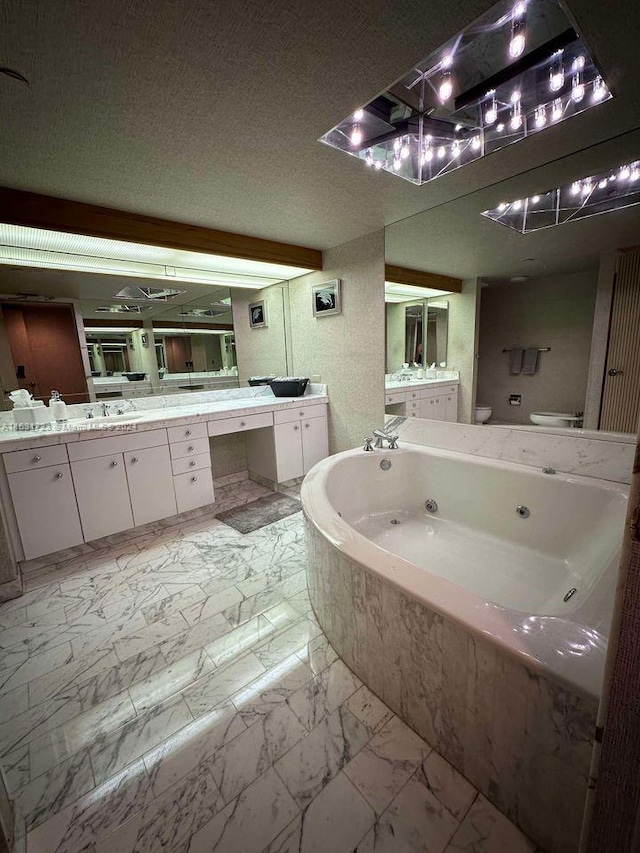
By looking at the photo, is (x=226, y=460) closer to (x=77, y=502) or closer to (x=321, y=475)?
(x=77, y=502)

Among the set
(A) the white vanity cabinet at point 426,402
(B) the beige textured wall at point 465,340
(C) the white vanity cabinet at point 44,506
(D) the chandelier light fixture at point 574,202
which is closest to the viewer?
(D) the chandelier light fixture at point 574,202

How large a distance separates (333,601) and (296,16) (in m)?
1.95

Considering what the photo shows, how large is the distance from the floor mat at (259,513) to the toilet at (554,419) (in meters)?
1.86

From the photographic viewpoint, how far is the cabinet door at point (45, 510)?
1926mm

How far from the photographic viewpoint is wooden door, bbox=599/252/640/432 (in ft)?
5.16

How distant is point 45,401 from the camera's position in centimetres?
238

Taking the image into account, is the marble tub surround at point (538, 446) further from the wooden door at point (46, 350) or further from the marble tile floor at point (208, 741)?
the wooden door at point (46, 350)

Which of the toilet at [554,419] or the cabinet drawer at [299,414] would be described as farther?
the cabinet drawer at [299,414]

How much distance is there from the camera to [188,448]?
257 cm

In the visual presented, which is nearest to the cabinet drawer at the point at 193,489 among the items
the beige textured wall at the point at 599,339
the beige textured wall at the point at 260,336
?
the beige textured wall at the point at 260,336

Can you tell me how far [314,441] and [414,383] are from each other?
45.8 inches

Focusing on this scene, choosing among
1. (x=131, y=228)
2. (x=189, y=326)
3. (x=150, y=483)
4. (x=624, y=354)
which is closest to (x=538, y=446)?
(x=624, y=354)

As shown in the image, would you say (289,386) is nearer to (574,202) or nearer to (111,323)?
(111,323)

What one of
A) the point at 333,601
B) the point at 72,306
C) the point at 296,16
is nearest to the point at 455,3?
the point at 296,16
